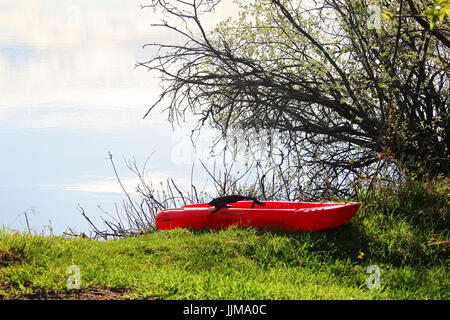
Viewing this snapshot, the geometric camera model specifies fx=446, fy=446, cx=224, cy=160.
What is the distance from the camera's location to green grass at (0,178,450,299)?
3.56m

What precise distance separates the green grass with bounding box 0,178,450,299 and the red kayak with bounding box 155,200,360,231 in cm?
17

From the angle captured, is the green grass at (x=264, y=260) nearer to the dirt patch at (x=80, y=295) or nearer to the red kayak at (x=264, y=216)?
the dirt patch at (x=80, y=295)

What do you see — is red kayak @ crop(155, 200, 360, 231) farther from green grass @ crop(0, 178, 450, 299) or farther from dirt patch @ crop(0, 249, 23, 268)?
dirt patch @ crop(0, 249, 23, 268)

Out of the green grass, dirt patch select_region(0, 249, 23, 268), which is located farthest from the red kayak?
dirt patch select_region(0, 249, 23, 268)

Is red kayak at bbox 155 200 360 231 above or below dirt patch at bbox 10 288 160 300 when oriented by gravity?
above

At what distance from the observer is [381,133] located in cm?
715

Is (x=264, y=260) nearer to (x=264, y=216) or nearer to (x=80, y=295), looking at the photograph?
(x=264, y=216)

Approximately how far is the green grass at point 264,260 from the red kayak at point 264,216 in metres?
0.17

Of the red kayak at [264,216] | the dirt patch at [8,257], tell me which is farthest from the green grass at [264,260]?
the red kayak at [264,216]

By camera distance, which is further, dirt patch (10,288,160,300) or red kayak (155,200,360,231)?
red kayak (155,200,360,231)

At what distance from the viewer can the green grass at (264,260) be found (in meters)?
3.56

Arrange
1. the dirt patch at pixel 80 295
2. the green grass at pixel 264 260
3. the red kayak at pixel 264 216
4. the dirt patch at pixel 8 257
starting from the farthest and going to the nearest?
1. the red kayak at pixel 264 216
2. the dirt patch at pixel 8 257
3. the green grass at pixel 264 260
4. the dirt patch at pixel 80 295
